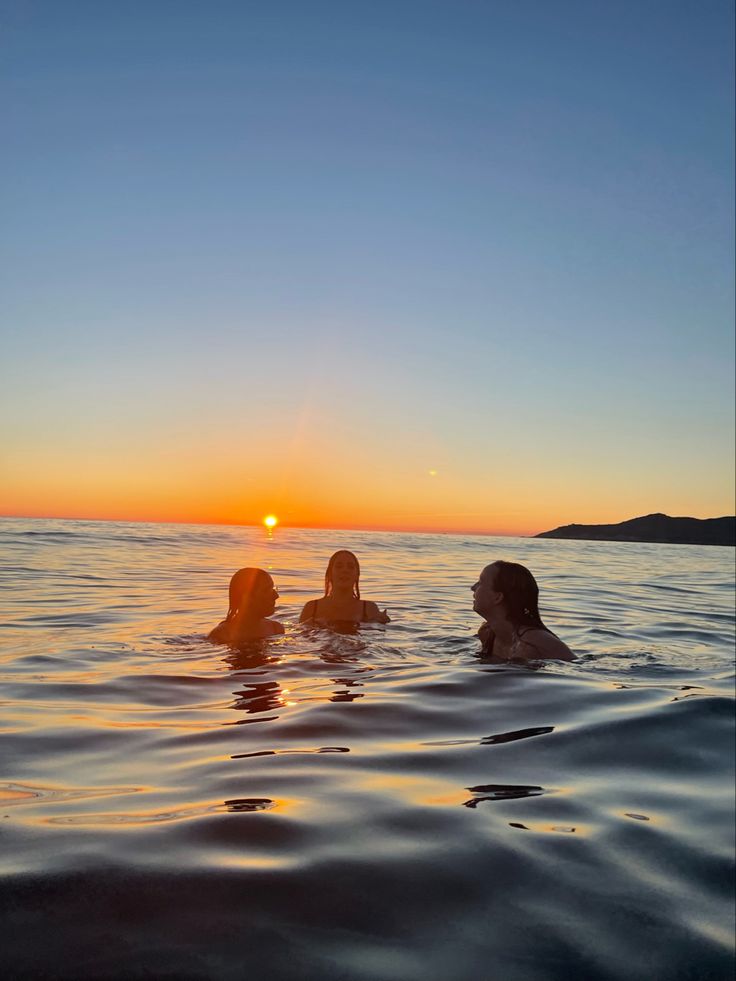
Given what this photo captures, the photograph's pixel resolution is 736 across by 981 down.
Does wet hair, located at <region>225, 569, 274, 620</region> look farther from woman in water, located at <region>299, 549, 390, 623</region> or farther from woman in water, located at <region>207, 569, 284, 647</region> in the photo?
woman in water, located at <region>299, 549, 390, 623</region>

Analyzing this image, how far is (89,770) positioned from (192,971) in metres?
2.26

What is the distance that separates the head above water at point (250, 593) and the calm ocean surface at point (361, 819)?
0.95m

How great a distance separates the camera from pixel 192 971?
6.50ft

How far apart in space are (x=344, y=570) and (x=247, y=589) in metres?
1.64

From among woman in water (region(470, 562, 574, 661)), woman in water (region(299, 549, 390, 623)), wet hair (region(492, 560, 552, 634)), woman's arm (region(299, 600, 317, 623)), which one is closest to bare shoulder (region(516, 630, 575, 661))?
woman in water (region(470, 562, 574, 661))

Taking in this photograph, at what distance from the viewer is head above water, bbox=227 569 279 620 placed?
8977 mm

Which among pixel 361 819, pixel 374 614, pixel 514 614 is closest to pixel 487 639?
pixel 514 614

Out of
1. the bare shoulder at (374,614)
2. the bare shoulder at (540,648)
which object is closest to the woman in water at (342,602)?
the bare shoulder at (374,614)

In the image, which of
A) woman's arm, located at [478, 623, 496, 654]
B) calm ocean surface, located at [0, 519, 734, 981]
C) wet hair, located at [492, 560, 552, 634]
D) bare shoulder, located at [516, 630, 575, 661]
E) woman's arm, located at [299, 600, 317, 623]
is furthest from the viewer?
woman's arm, located at [299, 600, 317, 623]

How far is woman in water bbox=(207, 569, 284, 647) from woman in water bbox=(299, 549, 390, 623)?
4.26 ft

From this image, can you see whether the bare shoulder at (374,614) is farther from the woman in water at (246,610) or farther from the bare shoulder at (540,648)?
the bare shoulder at (540,648)

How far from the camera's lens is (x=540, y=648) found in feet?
26.3

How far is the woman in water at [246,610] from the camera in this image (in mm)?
8984

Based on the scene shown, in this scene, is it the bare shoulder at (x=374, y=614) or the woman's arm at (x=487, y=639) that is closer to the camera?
the woman's arm at (x=487, y=639)
